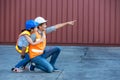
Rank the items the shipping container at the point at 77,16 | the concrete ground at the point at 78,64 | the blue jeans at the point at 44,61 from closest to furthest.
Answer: the concrete ground at the point at 78,64, the blue jeans at the point at 44,61, the shipping container at the point at 77,16

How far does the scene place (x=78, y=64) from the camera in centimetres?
1176

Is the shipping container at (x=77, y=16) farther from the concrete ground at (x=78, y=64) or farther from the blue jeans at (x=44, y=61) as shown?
the blue jeans at (x=44, y=61)

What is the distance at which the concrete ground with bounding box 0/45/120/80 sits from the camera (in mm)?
9789

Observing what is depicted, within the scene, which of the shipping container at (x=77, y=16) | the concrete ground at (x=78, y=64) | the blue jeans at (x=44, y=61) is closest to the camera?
the concrete ground at (x=78, y=64)

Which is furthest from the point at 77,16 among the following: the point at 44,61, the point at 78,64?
the point at 44,61

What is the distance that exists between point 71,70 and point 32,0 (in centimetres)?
651

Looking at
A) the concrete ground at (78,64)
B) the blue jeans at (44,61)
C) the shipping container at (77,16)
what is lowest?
the concrete ground at (78,64)

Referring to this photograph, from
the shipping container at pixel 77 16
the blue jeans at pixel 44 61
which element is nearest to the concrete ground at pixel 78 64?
the blue jeans at pixel 44 61

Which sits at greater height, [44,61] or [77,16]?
→ [77,16]

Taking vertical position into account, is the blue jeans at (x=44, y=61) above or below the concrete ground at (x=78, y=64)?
above

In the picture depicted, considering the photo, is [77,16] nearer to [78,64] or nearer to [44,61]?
[78,64]

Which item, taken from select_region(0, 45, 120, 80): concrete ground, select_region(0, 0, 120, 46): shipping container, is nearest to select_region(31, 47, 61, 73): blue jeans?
select_region(0, 45, 120, 80): concrete ground

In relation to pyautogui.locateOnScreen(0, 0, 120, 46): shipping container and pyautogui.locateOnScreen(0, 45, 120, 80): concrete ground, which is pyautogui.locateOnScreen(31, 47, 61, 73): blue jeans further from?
pyautogui.locateOnScreen(0, 0, 120, 46): shipping container

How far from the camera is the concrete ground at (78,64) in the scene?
32.1ft
